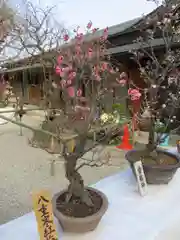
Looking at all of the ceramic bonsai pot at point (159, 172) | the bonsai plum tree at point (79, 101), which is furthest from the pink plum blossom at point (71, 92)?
the ceramic bonsai pot at point (159, 172)

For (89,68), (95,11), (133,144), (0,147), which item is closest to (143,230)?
(89,68)

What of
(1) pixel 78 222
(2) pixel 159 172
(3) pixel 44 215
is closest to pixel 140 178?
(2) pixel 159 172

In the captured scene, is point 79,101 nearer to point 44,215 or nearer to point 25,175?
point 44,215

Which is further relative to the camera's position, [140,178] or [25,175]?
[25,175]

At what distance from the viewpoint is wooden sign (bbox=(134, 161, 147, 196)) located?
1.21 metres

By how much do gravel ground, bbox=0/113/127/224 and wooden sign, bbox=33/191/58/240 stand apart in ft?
4.33

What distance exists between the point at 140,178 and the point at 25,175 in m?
1.99

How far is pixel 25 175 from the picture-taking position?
285 cm

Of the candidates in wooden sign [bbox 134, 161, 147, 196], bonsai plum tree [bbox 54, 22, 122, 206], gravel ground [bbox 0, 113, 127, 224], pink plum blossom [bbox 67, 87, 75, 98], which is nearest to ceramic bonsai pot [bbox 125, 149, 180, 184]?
wooden sign [bbox 134, 161, 147, 196]

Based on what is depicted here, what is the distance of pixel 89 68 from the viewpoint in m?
1.26

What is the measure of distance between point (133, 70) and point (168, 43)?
360 centimetres

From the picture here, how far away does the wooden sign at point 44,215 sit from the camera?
2.69ft

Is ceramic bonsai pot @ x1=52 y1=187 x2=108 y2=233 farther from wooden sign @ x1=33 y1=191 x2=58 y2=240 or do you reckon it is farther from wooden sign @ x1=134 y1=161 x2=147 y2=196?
wooden sign @ x1=134 y1=161 x2=147 y2=196

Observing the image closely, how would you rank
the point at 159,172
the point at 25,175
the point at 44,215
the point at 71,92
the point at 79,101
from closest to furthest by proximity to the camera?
the point at 44,215, the point at 71,92, the point at 79,101, the point at 159,172, the point at 25,175
